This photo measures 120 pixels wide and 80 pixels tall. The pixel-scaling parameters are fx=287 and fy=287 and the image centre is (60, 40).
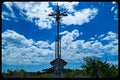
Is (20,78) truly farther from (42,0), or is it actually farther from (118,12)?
(118,12)

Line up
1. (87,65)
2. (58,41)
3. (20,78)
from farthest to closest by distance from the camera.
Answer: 1. (87,65)
2. (58,41)
3. (20,78)

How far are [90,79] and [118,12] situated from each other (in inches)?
29.6

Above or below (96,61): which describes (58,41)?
above

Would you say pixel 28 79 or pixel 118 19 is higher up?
pixel 118 19

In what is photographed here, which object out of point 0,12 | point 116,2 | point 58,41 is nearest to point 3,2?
point 0,12

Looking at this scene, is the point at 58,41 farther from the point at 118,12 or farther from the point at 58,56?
the point at 118,12

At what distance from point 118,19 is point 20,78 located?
3.87ft

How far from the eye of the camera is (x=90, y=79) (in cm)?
294

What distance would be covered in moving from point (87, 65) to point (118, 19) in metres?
2.67

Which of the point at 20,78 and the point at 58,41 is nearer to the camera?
the point at 20,78

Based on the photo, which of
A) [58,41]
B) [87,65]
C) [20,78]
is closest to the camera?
[20,78]

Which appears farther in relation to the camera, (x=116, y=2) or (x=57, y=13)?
(x=57, y=13)

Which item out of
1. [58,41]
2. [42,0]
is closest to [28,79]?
[42,0]

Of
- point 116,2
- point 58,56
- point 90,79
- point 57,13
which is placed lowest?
point 90,79
